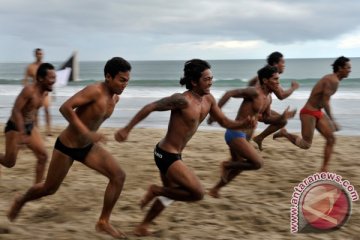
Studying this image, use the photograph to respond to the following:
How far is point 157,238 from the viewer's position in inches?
193

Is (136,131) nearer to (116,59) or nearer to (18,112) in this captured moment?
(18,112)

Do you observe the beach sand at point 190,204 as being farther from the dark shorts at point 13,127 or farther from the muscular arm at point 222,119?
the muscular arm at point 222,119

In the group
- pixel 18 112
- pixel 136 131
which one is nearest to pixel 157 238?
pixel 18 112

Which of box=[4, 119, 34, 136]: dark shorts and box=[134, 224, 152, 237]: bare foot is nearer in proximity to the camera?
box=[134, 224, 152, 237]: bare foot

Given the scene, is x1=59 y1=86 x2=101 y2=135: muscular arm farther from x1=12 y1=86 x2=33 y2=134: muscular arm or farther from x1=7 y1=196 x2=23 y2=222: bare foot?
x1=12 y1=86 x2=33 y2=134: muscular arm

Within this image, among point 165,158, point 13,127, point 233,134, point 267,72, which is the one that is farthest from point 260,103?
point 13,127

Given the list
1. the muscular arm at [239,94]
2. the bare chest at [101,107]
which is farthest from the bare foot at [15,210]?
the muscular arm at [239,94]

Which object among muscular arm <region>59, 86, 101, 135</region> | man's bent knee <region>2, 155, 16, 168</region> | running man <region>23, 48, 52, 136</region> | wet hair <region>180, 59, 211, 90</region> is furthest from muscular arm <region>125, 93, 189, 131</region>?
running man <region>23, 48, 52, 136</region>

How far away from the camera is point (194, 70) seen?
16.1ft

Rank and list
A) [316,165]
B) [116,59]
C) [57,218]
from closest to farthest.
A: [116,59], [57,218], [316,165]

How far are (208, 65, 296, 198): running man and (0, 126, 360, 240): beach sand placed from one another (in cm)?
41

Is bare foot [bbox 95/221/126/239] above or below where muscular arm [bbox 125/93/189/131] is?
below

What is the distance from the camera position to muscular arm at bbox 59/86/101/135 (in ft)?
14.5

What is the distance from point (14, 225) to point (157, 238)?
4.99 ft
